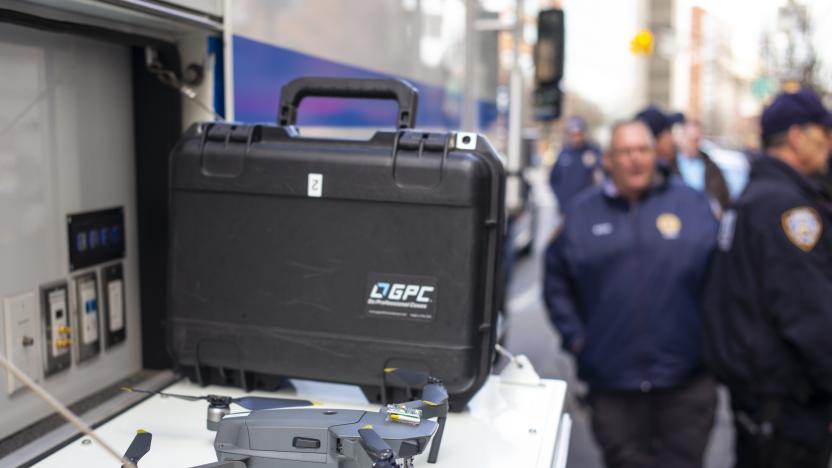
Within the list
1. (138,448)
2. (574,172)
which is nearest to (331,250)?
(138,448)

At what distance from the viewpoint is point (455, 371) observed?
5.27 feet

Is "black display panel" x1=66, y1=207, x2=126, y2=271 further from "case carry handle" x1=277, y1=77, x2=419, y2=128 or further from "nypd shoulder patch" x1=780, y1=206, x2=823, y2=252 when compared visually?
"nypd shoulder patch" x1=780, y1=206, x2=823, y2=252

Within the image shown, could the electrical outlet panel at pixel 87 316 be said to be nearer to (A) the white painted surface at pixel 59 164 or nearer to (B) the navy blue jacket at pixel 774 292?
(A) the white painted surface at pixel 59 164

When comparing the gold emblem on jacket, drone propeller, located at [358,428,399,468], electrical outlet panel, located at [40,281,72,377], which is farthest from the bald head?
drone propeller, located at [358,428,399,468]

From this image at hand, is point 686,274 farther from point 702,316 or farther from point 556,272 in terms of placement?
point 556,272

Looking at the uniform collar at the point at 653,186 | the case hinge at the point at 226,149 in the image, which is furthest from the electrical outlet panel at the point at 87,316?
the uniform collar at the point at 653,186

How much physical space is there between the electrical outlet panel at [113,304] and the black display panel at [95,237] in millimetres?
32

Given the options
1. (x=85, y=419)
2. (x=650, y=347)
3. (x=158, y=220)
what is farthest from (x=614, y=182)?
(x=85, y=419)

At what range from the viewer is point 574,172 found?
10648 mm

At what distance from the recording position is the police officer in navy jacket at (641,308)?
139 inches

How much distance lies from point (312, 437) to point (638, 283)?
2546mm

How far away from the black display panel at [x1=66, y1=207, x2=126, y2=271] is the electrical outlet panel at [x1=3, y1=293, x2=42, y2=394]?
0.47ft

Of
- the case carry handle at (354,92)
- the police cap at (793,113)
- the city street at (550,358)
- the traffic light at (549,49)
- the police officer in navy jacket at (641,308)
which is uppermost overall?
the traffic light at (549,49)

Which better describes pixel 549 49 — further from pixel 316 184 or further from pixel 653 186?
pixel 316 184
